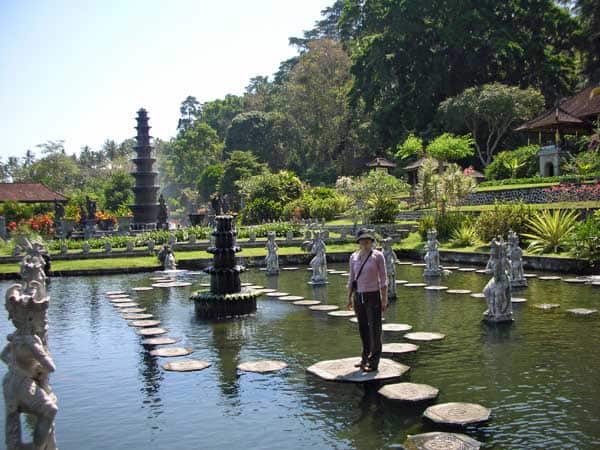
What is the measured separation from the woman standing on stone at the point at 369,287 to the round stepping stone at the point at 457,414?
1.63 meters

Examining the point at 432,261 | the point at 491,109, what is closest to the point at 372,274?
the point at 432,261

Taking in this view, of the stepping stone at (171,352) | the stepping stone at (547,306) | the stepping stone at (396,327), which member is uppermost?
the stepping stone at (547,306)

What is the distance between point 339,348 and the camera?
429 inches

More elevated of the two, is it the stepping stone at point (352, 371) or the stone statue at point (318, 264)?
the stone statue at point (318, 264)

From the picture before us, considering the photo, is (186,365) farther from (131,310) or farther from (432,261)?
(432,261)

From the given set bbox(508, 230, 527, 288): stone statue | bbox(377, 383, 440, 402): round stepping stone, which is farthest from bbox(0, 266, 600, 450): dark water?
bbox(508, 230, 527, 288): stone statue

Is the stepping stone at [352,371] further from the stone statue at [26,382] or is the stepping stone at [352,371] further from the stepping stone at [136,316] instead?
the stepping stone at [136,316]

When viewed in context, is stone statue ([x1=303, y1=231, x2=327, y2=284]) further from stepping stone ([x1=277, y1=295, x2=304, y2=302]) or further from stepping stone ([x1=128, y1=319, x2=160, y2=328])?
stepping stone ([x1=128, y1=319, x2=160, y2=328])

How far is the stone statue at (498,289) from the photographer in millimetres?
12398

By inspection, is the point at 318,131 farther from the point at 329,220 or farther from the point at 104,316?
the point at 104,316

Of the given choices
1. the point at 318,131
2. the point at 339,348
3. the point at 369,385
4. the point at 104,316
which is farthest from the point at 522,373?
the point at 318,131

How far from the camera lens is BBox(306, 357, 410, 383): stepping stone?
28.9ft

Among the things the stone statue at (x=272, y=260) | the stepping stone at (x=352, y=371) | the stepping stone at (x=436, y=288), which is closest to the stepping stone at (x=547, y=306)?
the stepping stone at (x=436, y=288)

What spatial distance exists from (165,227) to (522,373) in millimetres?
36237
